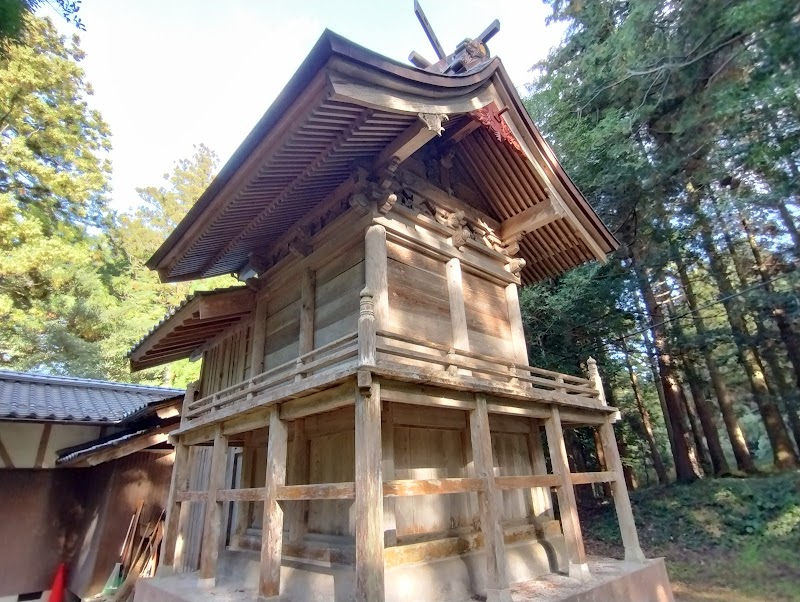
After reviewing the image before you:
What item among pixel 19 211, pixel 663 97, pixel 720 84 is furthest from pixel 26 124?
pixel 720 84

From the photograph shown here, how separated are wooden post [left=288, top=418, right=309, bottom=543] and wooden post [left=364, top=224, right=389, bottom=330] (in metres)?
2.14

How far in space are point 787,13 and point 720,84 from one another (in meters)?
2.80

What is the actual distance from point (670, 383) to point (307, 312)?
42.3 ft

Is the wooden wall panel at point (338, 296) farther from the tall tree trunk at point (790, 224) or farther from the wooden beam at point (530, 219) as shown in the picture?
the tall tree trunk at point (790, 224)

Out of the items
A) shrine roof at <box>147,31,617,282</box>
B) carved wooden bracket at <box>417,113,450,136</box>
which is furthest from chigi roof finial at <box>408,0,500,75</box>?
carved wooden bracket at <box>417,113,450,136</box>

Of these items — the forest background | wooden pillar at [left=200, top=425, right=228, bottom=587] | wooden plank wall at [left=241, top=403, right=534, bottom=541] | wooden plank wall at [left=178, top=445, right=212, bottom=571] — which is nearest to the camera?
wooden plank wall at [left=241, top=403, right=534, bottom=541]

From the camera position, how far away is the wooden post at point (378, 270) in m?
5.55

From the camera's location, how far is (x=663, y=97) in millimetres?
11367

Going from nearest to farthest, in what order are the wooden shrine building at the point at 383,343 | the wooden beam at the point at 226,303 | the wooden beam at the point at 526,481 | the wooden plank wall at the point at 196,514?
the wooden shrine building at the point at 383,343
the wooden beam at the point at 526,481
the wooden beam at the point at 226,303
the wooden plank wall at the point at 196,514

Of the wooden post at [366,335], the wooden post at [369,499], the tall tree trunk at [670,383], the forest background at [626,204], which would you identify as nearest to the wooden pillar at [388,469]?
the wooden post at [369,499]

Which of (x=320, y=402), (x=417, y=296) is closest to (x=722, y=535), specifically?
(x=417, y=296)

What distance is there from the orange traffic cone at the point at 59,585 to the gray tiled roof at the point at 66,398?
130 inches

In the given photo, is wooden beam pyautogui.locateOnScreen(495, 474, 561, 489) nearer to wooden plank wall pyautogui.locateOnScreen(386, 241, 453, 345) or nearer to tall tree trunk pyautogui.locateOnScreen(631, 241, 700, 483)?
wooden plank wall pyautogui.locateOnScreen(386, 241, 453, 345)

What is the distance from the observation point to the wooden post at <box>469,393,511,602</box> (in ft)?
15.4
